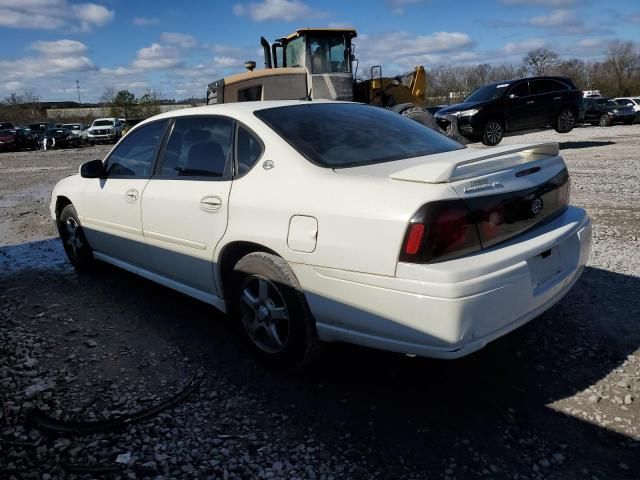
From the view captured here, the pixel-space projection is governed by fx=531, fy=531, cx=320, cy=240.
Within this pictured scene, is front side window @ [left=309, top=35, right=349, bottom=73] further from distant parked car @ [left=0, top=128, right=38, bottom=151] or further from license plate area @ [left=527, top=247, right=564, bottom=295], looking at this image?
distant parked car @ [left=0, top=128, right=38, bottom=151]

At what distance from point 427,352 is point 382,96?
39.7 ft

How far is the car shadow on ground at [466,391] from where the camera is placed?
2309 mm

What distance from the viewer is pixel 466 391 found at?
2809 mm

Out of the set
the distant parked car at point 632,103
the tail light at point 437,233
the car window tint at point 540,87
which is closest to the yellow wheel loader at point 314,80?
the car window tint at point 540,87

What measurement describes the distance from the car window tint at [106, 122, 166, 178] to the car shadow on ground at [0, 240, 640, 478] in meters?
1.10

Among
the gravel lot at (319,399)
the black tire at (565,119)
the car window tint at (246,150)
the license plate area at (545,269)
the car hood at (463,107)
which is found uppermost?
the car hood at (463,107)

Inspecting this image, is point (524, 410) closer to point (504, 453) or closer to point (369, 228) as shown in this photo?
point (504, 453)

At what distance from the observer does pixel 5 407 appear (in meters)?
2.82

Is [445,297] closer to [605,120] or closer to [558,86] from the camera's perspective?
[558,86]

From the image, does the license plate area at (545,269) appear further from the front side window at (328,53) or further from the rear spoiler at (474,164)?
the front side window at (328,53)

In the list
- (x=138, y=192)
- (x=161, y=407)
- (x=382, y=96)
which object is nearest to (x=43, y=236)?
(x=138, y=192)

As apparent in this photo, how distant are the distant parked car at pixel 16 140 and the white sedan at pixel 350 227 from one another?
105 ft

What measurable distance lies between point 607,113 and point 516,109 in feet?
48.1

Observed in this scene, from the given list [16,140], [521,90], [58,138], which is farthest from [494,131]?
[16,140]
